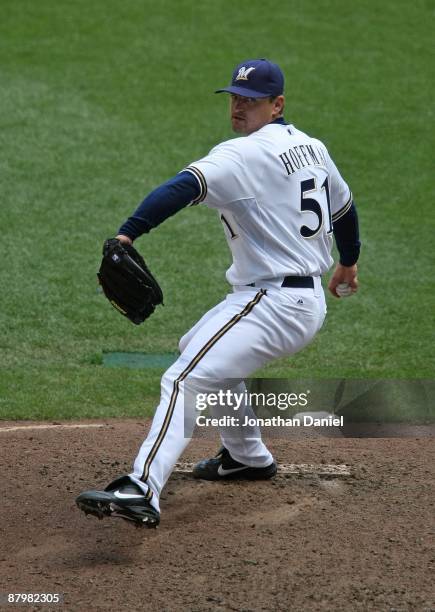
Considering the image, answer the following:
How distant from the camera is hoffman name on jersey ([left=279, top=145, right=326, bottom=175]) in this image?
15.9 ft

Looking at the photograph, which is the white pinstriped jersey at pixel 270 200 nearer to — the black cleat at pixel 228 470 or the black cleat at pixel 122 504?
the black cleat at pixel 228 470

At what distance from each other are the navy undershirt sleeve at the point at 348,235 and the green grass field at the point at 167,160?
6.02ft

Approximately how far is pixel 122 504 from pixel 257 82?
1921 millimetres

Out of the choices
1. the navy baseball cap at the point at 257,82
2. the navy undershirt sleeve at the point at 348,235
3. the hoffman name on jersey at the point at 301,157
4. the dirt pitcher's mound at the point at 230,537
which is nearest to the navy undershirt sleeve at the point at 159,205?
the hoffman name on jersey at the point at 301,157

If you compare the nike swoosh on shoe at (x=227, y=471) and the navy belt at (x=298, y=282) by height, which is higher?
the navy belt at (x=298, y=282)

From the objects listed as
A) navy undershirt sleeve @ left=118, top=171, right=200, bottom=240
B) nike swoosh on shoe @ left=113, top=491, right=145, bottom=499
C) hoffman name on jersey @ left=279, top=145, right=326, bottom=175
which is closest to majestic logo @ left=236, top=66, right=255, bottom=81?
hoffman name on jersey @ left=279, top=145, right=326, bottom=175

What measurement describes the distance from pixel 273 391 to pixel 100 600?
9.67ft

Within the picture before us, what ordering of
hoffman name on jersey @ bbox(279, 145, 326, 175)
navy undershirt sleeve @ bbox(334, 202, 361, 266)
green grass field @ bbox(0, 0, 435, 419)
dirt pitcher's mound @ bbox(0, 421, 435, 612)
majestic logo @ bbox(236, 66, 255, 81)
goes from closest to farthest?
dirt pitcher's mound @ bbox(0, 421, 435, 612) → hoffman name on jersey @ bbox(279, 145, 326, 175) → majestic logo @ bbox(236, 66, 255, 81) → navy undershirt sleeve @ bbox(334, 202, 361, 266) → green grass field @ bbox(0, 0, 435, 419)

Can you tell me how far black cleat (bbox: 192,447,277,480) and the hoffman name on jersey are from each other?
1408mm

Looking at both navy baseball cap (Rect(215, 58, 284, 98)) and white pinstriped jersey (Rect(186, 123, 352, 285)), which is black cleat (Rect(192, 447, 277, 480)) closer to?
white pinstriped jersey (Rect(186, 123, 352, 285))

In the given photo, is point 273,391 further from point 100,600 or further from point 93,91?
point 93,91

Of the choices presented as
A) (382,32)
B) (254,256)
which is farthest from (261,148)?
(382,32)

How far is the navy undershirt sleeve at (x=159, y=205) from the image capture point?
14.8 ft

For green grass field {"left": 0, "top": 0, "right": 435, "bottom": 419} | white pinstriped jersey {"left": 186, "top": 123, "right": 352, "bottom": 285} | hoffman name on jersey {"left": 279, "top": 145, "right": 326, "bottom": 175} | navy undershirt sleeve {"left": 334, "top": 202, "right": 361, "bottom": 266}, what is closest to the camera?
white pinstriped jersey {"left": 186, "top": 123, "right": 352, "bottom": 285}
